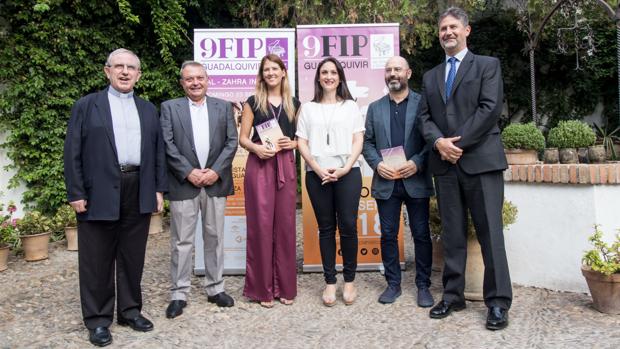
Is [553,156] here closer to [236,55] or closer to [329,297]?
[329,297]

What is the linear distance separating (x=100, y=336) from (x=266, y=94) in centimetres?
213

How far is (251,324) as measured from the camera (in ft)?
11.8

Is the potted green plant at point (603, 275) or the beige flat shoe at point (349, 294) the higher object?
the potted green plant at point (603, 275)

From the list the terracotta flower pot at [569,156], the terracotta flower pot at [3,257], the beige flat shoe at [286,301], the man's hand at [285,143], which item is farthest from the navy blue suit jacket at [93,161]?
the terracotta flower pot at [569,156]

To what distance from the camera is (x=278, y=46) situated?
16.3ft

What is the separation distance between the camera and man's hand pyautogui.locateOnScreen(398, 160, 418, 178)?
377 cm

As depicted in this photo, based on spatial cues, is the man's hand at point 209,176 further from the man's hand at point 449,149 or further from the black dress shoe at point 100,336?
the man's hand at point 449,149

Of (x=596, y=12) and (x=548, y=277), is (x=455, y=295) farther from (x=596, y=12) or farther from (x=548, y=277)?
(x=596, y=12)

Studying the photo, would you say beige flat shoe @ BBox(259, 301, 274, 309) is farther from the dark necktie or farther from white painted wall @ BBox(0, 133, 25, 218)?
white painted wall @ BBox(0, 133, 25, 218)

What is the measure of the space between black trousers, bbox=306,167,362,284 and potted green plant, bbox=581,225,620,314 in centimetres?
169

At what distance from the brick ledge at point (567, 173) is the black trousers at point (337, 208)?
1.49 meters

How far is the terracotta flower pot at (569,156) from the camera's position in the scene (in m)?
4.09

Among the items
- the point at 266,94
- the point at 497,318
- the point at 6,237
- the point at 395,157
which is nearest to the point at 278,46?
the point at 266,94

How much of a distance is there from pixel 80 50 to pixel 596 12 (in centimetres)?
910
